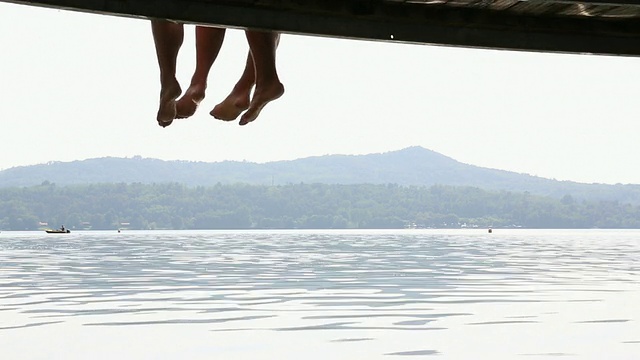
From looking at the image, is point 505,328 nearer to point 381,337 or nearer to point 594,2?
point 381,337

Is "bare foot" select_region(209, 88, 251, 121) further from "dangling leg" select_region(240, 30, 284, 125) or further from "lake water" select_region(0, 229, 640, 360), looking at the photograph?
"lake water" select_region(0, 229, 640, 360)

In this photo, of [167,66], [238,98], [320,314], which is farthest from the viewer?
[320,314]

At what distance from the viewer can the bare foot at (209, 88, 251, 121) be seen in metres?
3.14

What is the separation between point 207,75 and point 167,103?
137 mm

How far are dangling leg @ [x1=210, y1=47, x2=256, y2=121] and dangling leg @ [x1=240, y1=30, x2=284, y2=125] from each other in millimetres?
25

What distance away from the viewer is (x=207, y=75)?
306 centimetres

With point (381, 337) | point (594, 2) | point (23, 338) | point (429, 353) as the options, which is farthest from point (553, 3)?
point (23, 338)

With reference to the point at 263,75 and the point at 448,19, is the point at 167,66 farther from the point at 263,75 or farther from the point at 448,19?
the point at 448,19

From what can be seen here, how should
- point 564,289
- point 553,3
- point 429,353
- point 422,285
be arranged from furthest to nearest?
1. point 422,285
2. point 564,289
3. point 429,353
4. point 553,3

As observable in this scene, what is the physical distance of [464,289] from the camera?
38.3 meters

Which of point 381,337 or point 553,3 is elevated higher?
point 553,3

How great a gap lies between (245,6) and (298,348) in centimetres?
1943

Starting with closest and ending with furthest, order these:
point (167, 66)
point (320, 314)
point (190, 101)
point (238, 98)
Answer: point (167, 66)
point (190, 101)
point (238, 98)
point (320, 314)

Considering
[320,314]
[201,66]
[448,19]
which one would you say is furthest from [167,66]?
[320,314]
